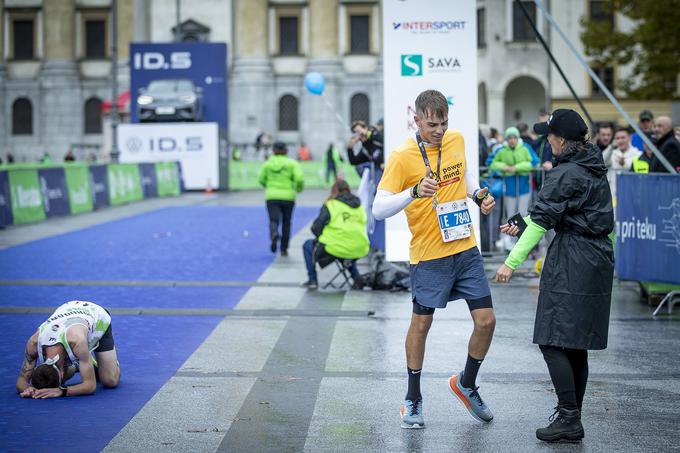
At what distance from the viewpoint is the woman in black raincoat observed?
6.79 metres

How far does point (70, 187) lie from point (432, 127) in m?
22.3

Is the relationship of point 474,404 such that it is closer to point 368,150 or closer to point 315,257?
point 315,257

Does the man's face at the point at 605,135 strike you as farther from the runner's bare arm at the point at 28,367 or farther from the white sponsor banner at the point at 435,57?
the runner's bare arm at the point at 28,367

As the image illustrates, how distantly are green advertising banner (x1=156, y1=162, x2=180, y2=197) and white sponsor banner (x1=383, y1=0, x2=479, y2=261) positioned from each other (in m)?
25.9

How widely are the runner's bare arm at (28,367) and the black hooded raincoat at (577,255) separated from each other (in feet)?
11.0

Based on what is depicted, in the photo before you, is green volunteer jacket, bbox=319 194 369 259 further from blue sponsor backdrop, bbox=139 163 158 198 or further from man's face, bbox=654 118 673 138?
blue sponsor backdrop, bbox=139 163 158 198

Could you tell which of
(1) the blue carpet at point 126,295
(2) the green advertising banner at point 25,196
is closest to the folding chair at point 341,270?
(1) the blue carpet at point 126,295

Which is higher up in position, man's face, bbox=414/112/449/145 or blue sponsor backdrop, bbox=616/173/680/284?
man's face, bbox=414/112/449/145

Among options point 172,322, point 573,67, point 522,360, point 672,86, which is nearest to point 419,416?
point 522,360

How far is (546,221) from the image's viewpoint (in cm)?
678

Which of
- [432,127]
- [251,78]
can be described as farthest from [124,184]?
[251,78]

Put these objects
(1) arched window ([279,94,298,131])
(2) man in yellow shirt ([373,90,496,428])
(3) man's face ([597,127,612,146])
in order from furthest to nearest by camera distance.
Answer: (1) arched window ([279,94,298,131]), (3) man's face ([597,127,612,146]), (2) man in yellow shirt ([373,90,496,428])

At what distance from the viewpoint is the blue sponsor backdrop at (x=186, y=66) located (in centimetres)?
4716

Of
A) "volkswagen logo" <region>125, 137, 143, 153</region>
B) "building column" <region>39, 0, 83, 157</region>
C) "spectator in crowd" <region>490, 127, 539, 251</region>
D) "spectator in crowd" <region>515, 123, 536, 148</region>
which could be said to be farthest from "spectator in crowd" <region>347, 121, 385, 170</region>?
"building column" <region>39, 0, 83, 157</region>
